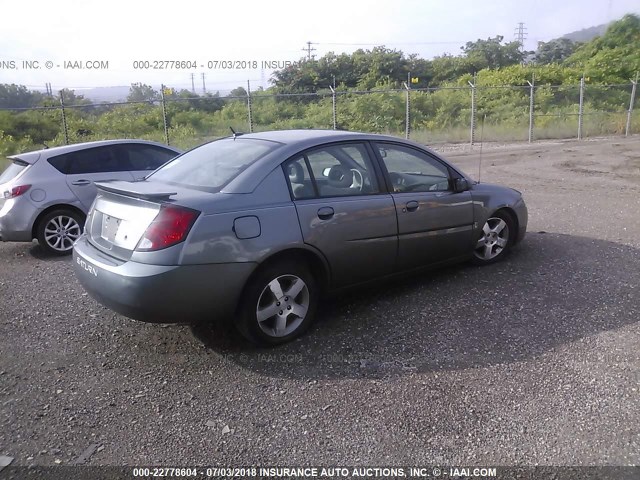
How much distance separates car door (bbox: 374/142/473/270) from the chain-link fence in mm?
14363

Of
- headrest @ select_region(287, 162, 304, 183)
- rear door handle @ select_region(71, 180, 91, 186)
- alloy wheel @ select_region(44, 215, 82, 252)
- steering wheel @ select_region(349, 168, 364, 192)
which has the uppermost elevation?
headrest @ select_region(287, 162, 304, 183)

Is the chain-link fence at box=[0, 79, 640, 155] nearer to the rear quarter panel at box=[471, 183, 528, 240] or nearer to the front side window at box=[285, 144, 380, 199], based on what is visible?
the rear quarter panel at box=[471, 183, 528, 240]

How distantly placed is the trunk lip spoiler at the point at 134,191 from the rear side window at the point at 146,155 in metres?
3.69

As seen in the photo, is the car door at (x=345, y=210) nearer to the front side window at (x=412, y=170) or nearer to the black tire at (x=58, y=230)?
the front side window at (x=412, y=170)

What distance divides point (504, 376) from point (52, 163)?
244 inches

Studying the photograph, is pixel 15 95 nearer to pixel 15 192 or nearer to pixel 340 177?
pixel 15 192

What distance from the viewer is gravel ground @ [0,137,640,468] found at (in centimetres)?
306

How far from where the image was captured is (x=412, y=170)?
5.29 metres

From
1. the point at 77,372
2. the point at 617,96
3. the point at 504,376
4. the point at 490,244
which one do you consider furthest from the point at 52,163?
the point at 617,96

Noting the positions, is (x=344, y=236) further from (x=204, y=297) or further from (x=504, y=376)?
(x=504, y=376)

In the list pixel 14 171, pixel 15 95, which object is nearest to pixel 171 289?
pixel 14 171

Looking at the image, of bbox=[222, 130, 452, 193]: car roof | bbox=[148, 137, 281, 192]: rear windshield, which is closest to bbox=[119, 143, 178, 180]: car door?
bbox=[148, 137, 281, 192]: rear windshield

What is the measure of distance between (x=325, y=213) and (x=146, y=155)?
15.3ft

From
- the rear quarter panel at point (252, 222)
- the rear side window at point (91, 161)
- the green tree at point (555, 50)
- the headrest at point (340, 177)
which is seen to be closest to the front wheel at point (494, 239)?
the headrest at point (340, 177)
